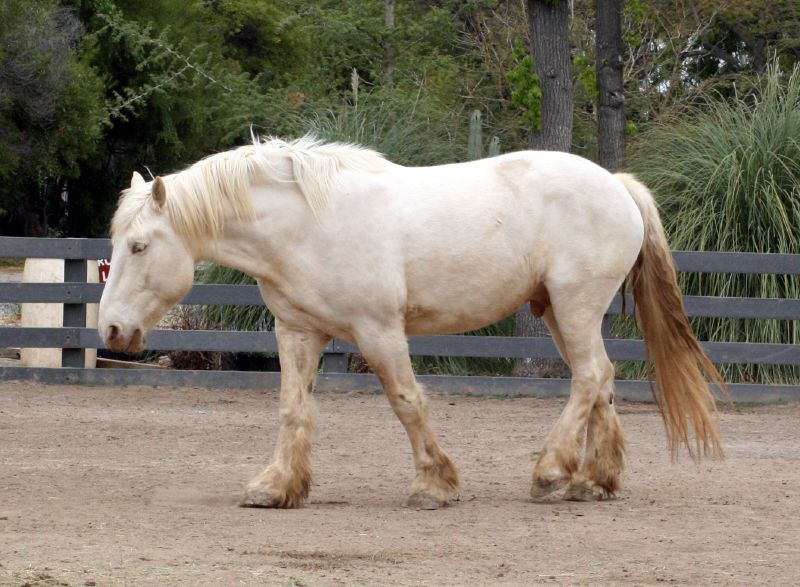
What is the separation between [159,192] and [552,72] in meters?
5.90

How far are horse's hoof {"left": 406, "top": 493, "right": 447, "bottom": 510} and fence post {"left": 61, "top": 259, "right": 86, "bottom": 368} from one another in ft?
17.6

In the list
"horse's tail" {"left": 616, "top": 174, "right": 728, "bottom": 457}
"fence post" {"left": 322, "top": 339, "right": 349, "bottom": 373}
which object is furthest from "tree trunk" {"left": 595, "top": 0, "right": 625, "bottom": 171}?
"horse's tail" {"left": 616, "top": 174, "right": 728, "bottom": 457}

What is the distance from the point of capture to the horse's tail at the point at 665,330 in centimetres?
601

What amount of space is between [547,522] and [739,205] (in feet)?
18.8

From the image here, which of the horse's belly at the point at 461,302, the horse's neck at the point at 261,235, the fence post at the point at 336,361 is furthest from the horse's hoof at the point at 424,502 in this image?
the fence post at the point at 336,361

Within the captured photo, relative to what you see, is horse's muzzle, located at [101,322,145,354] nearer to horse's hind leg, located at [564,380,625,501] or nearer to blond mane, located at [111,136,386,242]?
blond mane, located at [111,136,386,242]

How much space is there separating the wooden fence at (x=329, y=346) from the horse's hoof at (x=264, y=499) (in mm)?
4147

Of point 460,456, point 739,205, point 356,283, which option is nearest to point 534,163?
point 356,283

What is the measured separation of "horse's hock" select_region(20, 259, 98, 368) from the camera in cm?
1038

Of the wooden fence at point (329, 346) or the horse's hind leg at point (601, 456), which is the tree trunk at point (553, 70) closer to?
the wooden fence at point (329, 346)

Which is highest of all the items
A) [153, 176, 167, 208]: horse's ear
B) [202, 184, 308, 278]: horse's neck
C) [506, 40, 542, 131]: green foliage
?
[506, 40, 542, 131]: green foliage

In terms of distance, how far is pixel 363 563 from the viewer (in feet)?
14.2

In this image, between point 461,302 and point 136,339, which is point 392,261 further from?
point 136,339

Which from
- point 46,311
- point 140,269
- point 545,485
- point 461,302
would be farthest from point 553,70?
point 140,269
